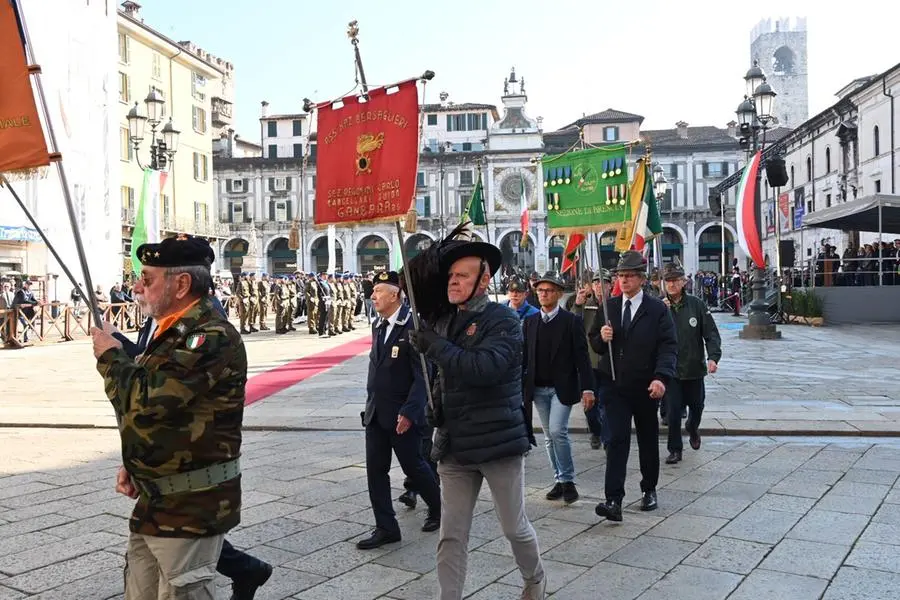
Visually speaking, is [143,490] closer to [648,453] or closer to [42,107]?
[42,107]

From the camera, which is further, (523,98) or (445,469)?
(523,98)

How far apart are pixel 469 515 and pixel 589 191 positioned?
5812 millimetres

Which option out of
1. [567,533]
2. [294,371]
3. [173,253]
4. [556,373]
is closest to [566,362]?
[556,373]

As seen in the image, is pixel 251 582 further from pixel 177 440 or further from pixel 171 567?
pixel 177 440

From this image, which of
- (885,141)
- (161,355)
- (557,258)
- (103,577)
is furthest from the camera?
(557,258)

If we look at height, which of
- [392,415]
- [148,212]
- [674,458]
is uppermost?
[148,212]

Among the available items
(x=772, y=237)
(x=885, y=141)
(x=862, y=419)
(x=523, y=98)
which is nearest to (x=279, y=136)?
(x=523, y=98)

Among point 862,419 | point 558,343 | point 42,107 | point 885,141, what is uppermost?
Answer: point 885,141

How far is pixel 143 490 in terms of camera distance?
2.90m

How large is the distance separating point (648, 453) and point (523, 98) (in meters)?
68.0

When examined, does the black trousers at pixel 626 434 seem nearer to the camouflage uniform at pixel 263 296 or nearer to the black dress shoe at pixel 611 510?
the black dress shoe at pixel 611 510

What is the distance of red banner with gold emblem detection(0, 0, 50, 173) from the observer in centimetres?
383

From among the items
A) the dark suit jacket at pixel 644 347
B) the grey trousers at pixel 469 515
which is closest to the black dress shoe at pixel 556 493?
the dark suit jacket at pixel 644 347

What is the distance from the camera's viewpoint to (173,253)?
9.81 feet
